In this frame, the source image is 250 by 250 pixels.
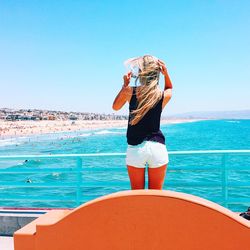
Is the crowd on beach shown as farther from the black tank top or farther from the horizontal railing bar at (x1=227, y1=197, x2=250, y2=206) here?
the black tank top

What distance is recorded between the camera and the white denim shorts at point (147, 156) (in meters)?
2.59

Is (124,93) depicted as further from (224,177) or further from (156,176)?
(224,177)

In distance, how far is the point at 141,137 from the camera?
266 centimetres

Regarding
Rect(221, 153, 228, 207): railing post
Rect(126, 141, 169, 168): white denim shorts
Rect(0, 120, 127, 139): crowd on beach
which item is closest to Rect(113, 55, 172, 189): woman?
Rect(126, 141, 169, 168): white denim shorts

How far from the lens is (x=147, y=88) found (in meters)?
2.71

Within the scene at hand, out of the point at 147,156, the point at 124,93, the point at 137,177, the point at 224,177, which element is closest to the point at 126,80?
the point at 124,93

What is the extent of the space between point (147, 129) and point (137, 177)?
1.16ft

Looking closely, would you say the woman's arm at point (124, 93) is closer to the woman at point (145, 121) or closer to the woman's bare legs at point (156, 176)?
the woman at point (145, 121)

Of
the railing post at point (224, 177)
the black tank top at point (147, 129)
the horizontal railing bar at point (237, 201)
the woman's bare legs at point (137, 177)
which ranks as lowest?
the horizontal railing bar at point (237, 201)

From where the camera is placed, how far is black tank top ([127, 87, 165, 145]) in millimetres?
2664

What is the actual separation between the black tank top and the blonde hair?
0.03 meters

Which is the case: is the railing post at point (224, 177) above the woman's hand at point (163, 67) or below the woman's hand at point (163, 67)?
below

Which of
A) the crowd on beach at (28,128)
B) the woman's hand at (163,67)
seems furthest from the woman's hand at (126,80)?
the crowd on beach at (28,128)

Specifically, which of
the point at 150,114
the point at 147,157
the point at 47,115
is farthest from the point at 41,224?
the point at 47,115
